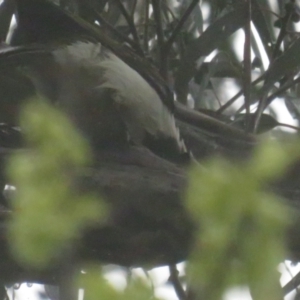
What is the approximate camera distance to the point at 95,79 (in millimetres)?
703

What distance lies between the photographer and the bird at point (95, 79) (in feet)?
2.15

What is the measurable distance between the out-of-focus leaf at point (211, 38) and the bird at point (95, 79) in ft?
0.59

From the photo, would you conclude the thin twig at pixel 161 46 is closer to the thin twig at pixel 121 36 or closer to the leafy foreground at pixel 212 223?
the thin twig at pixel 121 36

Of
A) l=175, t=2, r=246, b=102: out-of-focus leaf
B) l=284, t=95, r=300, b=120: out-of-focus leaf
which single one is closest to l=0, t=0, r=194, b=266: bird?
l=175, t=2, r=246, b=102: out-of-focus leaf

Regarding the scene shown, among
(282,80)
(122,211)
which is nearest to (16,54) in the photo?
(122,211)

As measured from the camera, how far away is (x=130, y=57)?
2.49 feet

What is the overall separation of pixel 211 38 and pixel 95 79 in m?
0.28

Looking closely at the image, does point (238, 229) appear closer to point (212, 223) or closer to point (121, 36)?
point (212, 223)

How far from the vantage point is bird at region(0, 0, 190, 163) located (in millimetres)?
656

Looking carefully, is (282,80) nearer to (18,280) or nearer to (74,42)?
(74,42)

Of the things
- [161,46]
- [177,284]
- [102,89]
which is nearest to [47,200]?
[177,284]

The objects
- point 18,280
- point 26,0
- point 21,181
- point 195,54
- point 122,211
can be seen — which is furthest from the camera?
point 195,54

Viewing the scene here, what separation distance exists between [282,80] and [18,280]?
2.11 feet

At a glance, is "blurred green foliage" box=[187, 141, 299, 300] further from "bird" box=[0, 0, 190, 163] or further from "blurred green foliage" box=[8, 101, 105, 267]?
"bird" box=[0, 0, 190, 163]
